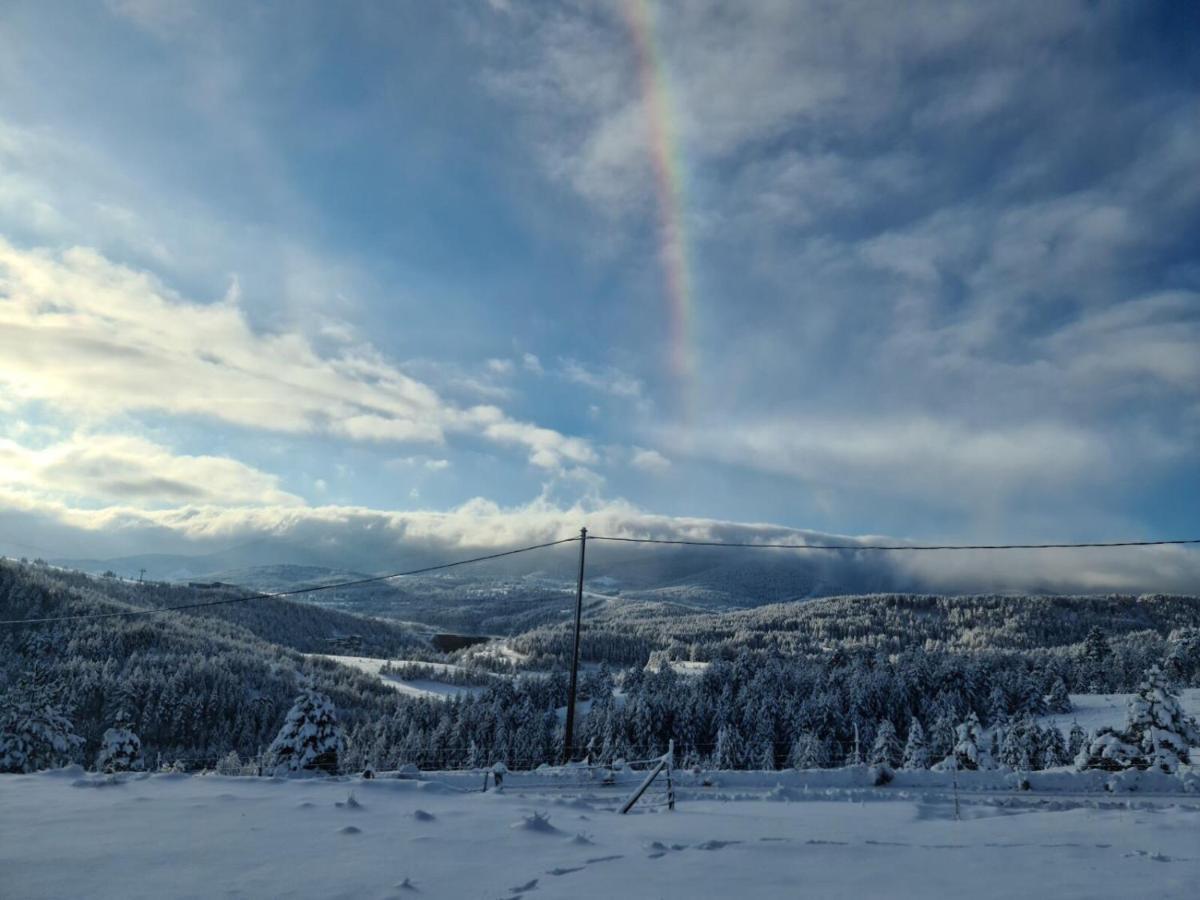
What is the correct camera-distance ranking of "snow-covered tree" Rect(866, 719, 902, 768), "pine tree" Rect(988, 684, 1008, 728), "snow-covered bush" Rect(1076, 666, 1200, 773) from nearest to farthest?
"snow-covered bush" Rect(1076, 666, 1200, 773) < "snow-covered tree" Rect(866, 719, 902, 768) < "pine tree" Rect(988, 684, 1008, 728)

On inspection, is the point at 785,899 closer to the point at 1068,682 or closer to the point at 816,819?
the point at 816,819

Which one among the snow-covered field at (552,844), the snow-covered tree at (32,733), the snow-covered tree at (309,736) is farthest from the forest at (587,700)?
the snow-covered field at (552,844)

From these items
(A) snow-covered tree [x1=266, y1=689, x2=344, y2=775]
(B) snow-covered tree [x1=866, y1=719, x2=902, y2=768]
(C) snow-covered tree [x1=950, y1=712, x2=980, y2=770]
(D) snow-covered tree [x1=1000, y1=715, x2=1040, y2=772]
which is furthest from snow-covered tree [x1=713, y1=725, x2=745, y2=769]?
(A) snow-covered tree [x1=266, y1=689, x2=344, y2=775]

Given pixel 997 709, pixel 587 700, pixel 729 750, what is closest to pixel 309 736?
pixel 729 750

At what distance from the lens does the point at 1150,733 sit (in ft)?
111

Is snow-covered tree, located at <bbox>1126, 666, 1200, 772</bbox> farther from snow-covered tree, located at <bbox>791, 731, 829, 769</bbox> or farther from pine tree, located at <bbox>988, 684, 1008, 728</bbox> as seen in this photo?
pine tree, located at <bbox>988, 684, 1008, 728</bbox>

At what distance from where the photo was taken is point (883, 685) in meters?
101

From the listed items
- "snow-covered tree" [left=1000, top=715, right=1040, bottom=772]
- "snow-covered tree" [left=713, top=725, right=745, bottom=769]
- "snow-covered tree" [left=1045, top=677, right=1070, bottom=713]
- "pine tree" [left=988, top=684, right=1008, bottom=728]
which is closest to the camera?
"snow-covered tree" [left=1000, top=715, right=1040, bottom=772]

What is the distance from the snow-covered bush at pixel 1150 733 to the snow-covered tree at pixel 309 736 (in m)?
39.7

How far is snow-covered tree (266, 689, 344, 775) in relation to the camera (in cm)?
3991

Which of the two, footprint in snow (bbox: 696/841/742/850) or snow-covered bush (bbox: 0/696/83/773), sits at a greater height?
footprint in snow (bbox: 696/841/742/850)

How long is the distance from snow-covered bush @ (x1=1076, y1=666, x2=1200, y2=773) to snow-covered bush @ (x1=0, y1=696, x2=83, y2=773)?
55.1m

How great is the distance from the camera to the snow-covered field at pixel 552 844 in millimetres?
7336

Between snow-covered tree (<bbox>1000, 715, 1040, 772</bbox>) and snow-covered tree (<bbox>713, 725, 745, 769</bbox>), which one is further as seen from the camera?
snow-covered tree (<bbox>713, 725, 745, 769</bbox>)
